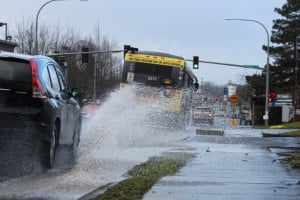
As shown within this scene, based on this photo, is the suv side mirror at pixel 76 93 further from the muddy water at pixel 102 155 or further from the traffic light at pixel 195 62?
the traffic light at pixel 195 62

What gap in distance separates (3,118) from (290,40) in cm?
5959

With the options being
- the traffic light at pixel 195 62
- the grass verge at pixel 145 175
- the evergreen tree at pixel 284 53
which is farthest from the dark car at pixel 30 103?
the evergreen tree at pixel 284 53

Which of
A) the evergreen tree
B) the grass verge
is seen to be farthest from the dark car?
the evergreen tree

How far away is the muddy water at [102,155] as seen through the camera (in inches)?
302

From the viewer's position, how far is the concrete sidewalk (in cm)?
723

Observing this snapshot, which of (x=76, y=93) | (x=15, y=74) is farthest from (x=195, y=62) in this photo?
(x=15, y=74)

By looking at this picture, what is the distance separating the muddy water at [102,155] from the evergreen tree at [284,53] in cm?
4424

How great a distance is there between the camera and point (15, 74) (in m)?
8.98

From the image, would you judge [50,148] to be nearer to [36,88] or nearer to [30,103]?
[30,103]

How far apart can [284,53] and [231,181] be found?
190 feet

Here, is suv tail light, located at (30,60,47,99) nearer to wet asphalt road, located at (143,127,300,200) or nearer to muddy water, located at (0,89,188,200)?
muddy water, located at (0,89,188,200)

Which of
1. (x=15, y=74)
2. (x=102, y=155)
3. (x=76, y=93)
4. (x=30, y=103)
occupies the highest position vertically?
(x=15, y=74)

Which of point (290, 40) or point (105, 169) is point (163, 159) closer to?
point (105, 169)

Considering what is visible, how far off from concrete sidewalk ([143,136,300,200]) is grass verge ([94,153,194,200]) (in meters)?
0.14
